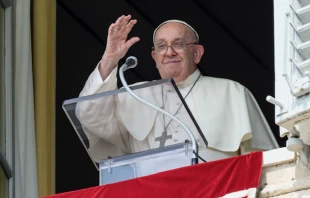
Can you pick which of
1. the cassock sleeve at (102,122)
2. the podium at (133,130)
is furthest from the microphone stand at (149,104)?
the cassock sleeve at (102,122)

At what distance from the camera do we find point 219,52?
9.88 meters

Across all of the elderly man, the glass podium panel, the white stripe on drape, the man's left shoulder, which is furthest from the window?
the man's left shoulder

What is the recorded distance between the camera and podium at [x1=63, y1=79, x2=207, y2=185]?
675 cm

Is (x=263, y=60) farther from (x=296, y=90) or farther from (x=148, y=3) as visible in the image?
(x=296, y=90)

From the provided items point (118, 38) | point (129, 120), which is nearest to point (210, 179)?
point (129, 120)

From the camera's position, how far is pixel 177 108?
682 cm

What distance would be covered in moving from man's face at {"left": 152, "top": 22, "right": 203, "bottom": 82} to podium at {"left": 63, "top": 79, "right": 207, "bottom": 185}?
0.42 meters

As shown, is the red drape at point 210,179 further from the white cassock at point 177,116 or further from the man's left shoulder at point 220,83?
the man's left shoulder at point 220,83

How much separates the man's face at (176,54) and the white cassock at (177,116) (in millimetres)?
64

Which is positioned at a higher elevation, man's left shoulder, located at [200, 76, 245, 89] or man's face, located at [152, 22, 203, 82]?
man's face, located at [152, 22, 203, 82]

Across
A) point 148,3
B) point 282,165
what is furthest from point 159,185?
point 148,3

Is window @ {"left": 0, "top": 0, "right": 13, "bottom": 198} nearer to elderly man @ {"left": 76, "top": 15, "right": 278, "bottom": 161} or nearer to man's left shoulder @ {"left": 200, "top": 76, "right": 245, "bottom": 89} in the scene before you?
elderly man @ {"left": 76, "top": 15, "right": 278, "bottom": 161}

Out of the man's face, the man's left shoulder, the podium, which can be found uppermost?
the man's face

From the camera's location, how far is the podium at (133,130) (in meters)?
6.75
